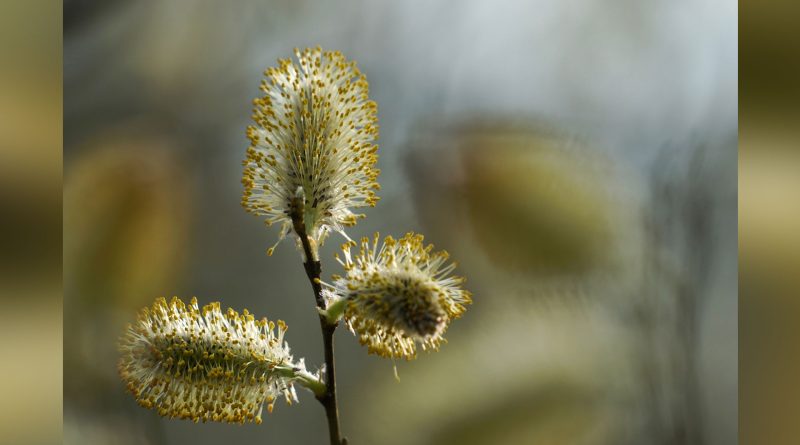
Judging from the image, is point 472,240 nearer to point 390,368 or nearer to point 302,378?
point 390,368

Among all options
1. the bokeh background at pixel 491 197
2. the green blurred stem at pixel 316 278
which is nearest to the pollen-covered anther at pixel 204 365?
the green blurred stem at pixel 316 278

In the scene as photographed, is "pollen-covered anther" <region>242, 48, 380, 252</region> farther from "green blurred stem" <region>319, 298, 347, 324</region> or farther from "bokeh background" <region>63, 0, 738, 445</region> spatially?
"bokeh background" <region>63, 0, 738, 445</region>

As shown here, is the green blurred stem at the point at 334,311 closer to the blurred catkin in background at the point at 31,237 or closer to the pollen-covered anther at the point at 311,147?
the pollen-covered anther at the point at 311,147

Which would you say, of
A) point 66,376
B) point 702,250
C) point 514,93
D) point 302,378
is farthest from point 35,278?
point 702,250

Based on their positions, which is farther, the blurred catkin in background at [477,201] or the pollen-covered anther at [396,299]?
the blurred catkin in background at [477,201]

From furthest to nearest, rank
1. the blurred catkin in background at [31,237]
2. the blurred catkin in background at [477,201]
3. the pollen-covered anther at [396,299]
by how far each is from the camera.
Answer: the blurred catkin in background at [477,201], the pollen-covered anther at [396,299], the blurred catkin in background at [31,237]
